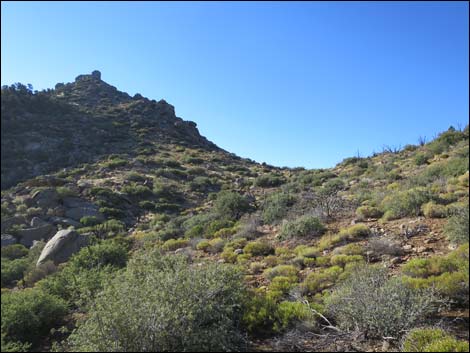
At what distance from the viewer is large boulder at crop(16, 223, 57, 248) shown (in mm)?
12633

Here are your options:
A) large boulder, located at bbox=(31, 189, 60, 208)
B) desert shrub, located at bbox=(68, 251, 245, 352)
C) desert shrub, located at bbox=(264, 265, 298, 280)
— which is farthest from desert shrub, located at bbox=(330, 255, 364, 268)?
large boulder, located at bbox=(31, 189, 60, 208)

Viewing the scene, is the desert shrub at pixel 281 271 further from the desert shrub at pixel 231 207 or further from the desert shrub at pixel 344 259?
the desert shrub at pixel 231 207

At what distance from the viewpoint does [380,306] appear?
5.68 metres

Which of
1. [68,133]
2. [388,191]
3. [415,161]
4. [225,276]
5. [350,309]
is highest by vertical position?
[68,133]

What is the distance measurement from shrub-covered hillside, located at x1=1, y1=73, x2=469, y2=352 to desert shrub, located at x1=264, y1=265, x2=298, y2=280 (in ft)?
0.12

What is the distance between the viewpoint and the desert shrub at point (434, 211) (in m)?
10.2

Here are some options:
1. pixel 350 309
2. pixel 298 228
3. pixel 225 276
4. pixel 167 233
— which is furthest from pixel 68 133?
pixel 350 309

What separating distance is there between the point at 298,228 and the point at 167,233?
582 cm

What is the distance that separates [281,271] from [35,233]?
965cm

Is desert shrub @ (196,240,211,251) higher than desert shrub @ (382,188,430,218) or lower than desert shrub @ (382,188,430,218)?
lower

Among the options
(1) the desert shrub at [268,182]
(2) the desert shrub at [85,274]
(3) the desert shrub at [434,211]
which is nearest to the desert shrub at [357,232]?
(3) the desert shrub at [434,211]

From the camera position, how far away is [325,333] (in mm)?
6016

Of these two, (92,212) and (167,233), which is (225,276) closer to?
(167,233)

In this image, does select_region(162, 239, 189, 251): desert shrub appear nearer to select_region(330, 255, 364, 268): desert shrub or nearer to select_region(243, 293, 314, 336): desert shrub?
select_region(330, 255, 364, 268): desert shrub
